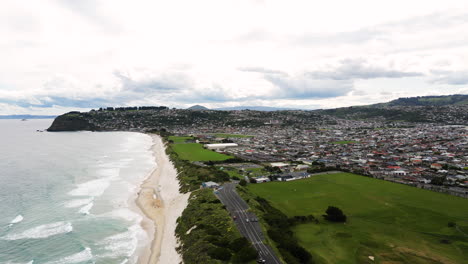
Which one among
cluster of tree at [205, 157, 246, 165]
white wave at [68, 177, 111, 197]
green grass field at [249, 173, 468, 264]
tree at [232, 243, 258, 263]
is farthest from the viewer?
cluster of tree at [205, 157, 246, 165]

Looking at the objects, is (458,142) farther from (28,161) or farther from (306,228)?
(28,161)

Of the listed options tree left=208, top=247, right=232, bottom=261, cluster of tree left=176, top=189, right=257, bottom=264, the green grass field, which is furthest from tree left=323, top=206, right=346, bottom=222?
tree left=208, top=247, right=232, bottom=261

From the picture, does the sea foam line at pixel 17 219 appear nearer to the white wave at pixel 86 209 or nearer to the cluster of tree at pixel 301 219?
the white wave at pixel 86 209

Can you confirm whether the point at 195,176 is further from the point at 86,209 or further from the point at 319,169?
the point at 319,169

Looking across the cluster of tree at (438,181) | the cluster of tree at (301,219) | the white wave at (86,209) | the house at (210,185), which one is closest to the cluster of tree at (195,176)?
the house at (210,185)

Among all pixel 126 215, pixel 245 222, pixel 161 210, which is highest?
pixel 245 222

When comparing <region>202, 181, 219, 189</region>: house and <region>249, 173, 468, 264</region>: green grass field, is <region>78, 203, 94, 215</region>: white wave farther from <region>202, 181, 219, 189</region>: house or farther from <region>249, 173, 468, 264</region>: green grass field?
<region>249, 173, 468, 264</region>: green grass field

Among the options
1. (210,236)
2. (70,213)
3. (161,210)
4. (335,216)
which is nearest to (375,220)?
(335,216)
